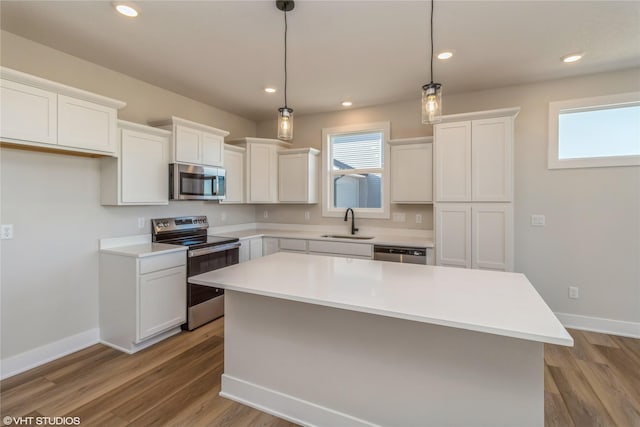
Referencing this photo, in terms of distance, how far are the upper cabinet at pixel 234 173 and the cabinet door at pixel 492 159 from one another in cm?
304

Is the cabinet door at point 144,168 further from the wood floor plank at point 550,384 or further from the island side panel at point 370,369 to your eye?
the wood floor plank at point 550,384

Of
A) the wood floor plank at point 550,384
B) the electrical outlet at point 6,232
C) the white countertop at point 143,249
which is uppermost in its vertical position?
the electrical outlet at point 6,232

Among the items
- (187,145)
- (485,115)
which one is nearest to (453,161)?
(485,115)

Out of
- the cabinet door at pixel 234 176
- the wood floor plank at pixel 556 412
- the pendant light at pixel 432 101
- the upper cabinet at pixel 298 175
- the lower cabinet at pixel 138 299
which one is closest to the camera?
the pendant light at pixel 432 101

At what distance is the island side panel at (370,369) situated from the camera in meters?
1.41

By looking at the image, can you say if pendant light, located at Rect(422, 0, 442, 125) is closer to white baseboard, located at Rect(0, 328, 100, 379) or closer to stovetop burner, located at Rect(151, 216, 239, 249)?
stovetop burner, located at Rect(151, 216, 239, 249)

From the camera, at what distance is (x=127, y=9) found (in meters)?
2.06

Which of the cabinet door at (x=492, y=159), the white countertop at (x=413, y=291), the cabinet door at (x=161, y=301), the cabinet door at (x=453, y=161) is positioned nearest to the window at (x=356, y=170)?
the cabinet door at (x=453, y=161)

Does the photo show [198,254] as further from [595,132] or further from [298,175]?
[595,132]

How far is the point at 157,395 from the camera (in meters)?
2.13

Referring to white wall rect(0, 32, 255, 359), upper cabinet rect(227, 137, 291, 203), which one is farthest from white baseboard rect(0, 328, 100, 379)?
upper cabinet rect(227, 137, 291, 203)

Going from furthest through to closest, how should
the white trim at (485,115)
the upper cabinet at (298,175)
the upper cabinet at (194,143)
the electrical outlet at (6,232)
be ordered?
the upper cabinet at (298,175), the upper cabinet at (194,143), the white trim at (485,115), the electrical outlet at (6,232)

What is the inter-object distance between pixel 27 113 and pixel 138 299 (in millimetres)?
1662

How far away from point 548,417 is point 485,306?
4.21 feet
